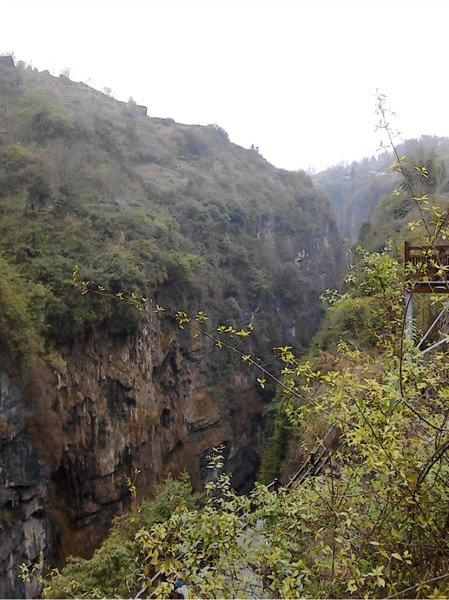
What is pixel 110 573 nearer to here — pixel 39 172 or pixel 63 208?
pixel 63 208

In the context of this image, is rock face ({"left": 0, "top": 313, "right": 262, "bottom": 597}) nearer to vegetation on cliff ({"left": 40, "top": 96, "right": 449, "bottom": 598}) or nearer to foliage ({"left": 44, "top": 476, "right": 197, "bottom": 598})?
foliage ({"left": 44, "top": 476, "right": 197, "bottom": 598})

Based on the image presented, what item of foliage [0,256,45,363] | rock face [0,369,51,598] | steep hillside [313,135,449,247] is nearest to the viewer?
rock face [0,369,51,598]

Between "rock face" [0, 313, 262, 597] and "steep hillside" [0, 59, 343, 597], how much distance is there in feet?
0.15

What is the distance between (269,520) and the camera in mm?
2826

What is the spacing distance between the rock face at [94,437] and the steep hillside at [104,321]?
45 millimetres

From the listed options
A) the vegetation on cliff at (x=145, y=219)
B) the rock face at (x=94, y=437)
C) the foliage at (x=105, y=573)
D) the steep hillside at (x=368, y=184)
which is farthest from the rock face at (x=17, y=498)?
the steep hillside at (x=368, y=184)

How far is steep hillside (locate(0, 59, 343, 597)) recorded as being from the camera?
9.13 metres

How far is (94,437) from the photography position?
11.3m

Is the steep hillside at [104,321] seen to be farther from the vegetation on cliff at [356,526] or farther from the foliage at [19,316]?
the vegetation on cliff at [356,526]


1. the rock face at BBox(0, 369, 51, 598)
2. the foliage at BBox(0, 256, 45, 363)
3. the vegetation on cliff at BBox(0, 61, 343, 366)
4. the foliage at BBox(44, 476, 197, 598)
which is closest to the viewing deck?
the foliage at BBox(44, 476, 197, 598)

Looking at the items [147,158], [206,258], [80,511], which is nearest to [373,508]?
[80,511]

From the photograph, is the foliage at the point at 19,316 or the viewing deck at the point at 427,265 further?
the foliage at the point at 19,316

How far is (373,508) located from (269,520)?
0.74m

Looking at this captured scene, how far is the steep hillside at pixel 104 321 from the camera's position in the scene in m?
9.13
